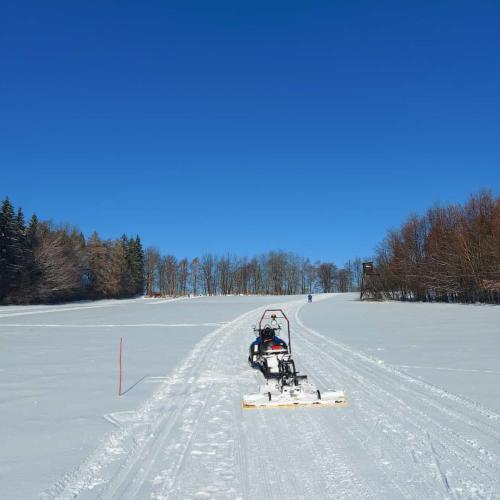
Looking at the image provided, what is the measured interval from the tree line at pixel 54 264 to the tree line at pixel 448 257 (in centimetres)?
4695

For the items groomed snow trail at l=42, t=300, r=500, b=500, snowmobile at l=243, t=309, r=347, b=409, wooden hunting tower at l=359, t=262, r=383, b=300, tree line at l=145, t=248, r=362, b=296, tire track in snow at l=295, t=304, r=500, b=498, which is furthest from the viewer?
tree line at l=145, t=248, r=362, b=296

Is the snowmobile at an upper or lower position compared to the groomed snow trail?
upper

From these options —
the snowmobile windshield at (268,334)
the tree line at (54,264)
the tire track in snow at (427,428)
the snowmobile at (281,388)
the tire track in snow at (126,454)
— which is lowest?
the tire track in snow at (427,428)

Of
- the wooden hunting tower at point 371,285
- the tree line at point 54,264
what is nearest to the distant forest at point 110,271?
the tree line at point 54,264

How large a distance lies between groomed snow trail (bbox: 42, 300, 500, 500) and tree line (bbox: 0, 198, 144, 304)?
51252 mm

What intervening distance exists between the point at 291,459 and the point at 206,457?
969mm

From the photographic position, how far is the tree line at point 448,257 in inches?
1723

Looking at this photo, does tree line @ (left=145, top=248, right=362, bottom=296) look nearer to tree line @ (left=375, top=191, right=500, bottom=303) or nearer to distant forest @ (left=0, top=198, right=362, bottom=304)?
distant forest @ (left=0, top=198, right=362, bottom=304)

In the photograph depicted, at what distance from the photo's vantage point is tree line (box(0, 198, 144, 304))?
51.2m

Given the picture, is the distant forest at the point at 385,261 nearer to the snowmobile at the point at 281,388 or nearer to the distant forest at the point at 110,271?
the distant forest at the point at 110,271

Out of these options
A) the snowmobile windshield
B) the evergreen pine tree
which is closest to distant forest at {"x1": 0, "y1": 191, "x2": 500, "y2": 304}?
the evergreen pine tree

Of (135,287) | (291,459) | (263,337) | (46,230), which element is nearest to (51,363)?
(263,337)

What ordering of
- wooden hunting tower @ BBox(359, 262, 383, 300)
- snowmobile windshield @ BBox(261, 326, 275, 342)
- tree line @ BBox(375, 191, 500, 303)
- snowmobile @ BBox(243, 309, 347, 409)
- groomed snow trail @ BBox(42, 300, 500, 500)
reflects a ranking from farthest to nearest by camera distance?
wooden hunting tower @ BBox(359, 262, 383, 300) < tree line @ BBox(375, 191, 500, 303) < snowmobile windshield @ BBox(261, 326, 275, 342) < snowmobile @ BBox(243, 309, 347, 409) < groomed snow trail @ BBox(42, 300, 500, 500)

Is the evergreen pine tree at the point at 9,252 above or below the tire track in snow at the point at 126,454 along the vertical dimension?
above
